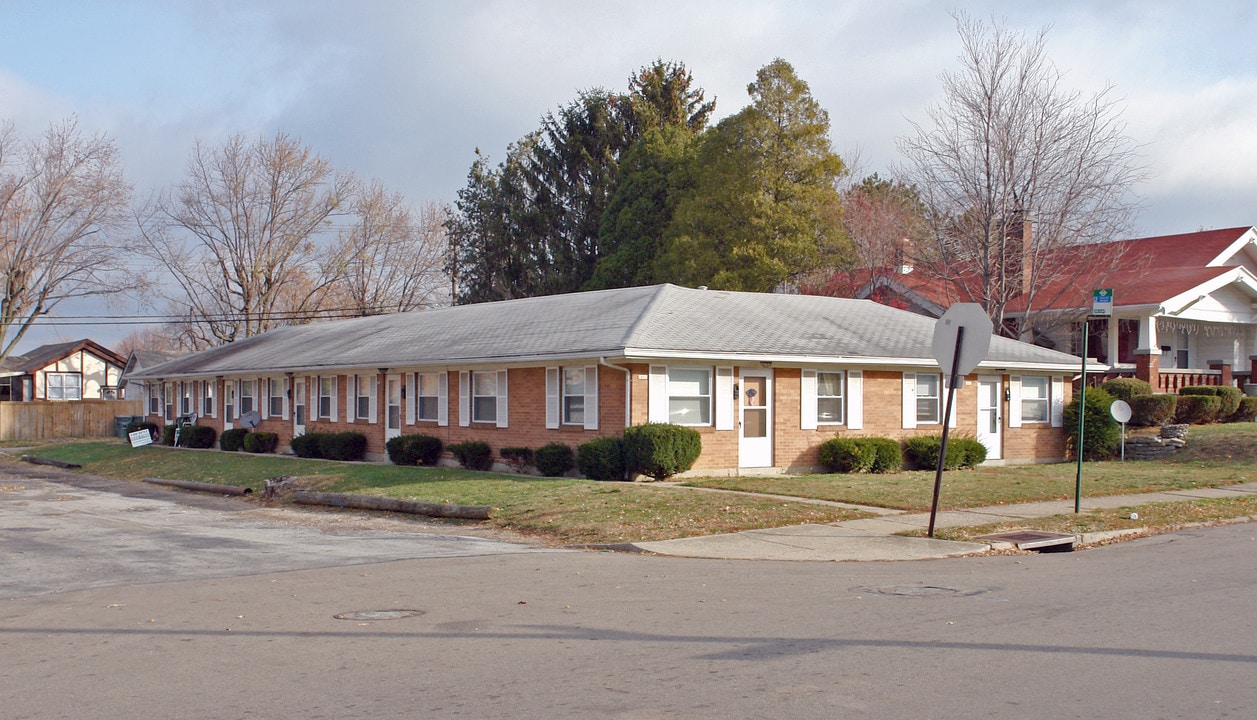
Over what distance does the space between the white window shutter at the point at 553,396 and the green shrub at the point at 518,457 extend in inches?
30.5

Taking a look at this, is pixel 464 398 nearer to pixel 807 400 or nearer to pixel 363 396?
pixel 363 396

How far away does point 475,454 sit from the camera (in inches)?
1021

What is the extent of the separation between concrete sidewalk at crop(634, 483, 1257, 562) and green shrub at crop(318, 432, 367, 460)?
1723cm

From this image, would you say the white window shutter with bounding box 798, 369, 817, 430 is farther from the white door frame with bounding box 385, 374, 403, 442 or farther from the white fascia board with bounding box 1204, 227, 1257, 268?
the white fascia board with bounding box 1204, 227, 1257, 268

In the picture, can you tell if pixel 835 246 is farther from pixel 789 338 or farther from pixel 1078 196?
pixel 789 338

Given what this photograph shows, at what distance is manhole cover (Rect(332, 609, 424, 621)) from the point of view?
927 cm

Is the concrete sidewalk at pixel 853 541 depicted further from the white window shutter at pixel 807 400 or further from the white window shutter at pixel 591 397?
the white window shutter at pixel 591 397

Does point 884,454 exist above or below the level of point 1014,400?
below

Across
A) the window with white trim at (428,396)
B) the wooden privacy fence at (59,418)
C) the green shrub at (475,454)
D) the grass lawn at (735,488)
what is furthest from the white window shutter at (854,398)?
the wooden privacy fence at (59,418)

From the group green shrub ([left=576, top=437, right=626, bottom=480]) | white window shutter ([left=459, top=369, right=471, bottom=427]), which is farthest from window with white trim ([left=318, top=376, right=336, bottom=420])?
green shrub ([left=576, top=437, right=626, bottom=480])

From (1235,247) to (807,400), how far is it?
2390 centimetres

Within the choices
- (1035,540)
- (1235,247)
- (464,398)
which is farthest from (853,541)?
(1235,247)

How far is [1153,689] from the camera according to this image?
6.71 meters

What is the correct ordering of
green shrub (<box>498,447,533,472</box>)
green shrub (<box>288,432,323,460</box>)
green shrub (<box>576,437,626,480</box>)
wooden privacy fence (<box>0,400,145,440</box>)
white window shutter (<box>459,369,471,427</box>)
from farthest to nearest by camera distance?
1. wooden privacy fence (<box>0,400,145,440</box>)
2. green shrub (<box>288,432,323,460</box>)
3. white window shutter (<box>459,369,471,427</box>)
4. green shrub (<box>498,447,533,472</box>)
5. green shrub (<box>576,437,626,480</box>)
